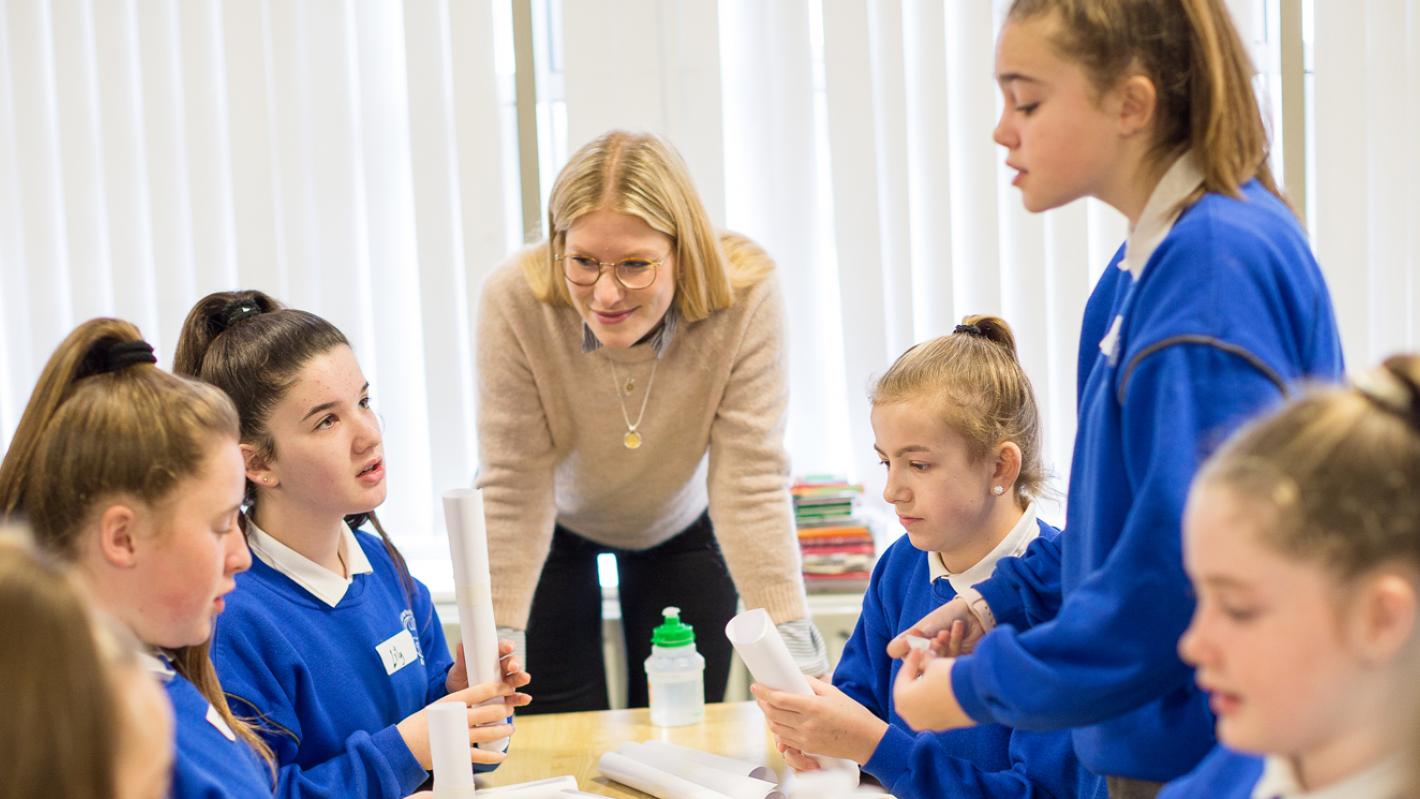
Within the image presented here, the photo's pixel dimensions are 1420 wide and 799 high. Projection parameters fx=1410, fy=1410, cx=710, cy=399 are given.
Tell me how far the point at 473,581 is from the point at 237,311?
0.56 m

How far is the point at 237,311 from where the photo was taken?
197 cm

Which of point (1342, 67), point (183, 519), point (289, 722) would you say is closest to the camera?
point (183, 519)

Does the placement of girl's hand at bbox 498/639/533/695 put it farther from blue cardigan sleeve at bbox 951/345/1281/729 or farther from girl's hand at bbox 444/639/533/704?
blue cardigan sleeve at bbox 951/345/1281/729

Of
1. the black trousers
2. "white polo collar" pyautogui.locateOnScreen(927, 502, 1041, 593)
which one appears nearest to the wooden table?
"white polo collar" pyautogui.locateOnScreen(927, 502, 1041, 593)

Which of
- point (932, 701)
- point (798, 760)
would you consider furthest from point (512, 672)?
point (932, 701)

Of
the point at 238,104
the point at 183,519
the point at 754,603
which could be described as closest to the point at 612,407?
the point at 754,603

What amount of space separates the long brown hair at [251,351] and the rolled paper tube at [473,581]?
1.14 ft

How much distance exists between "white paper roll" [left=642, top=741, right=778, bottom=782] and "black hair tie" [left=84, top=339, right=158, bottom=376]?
871mm

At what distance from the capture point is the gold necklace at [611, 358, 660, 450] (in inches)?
100

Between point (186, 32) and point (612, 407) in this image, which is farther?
point (186, 32)

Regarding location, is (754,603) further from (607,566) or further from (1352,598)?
(1352,598)

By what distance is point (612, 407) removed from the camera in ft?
8.43

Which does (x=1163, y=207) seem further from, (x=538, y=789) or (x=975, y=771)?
(x=538, y=789)

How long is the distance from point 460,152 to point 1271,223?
2499 mm
